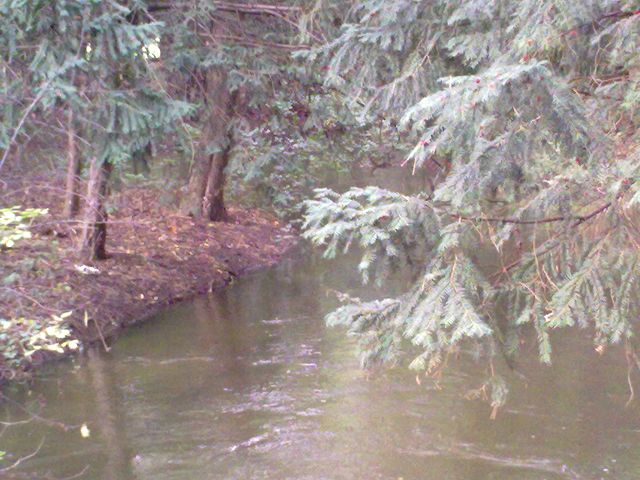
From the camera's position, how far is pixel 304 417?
912 cm

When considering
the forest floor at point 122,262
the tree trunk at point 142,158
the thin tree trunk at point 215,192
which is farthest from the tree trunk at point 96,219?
the thin tree trunk at point 215,192

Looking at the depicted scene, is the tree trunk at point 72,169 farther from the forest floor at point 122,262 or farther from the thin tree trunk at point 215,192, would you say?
the thin tree trunk at point 215,192

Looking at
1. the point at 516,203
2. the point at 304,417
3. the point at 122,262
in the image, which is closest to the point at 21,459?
the point at 304,417

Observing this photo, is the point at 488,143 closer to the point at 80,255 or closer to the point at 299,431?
the point at 299,431

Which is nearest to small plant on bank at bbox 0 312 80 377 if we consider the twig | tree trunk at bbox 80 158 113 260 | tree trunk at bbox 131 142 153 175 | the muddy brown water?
the twig

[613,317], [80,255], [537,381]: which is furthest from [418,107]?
[80,255]

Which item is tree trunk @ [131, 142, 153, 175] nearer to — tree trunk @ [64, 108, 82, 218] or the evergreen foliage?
tree trunk @ [64, 108, 82, 218]

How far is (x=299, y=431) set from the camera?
8750mm

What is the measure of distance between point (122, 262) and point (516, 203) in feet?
28.2

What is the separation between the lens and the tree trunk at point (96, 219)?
480 inches

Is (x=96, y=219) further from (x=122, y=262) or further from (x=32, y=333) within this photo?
(x=32, y=333)

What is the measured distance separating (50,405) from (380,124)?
7.90m

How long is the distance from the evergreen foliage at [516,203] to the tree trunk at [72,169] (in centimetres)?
384

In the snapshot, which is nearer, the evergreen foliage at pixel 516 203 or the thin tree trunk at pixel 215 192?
the evergreen foliage at pixel 516 203
